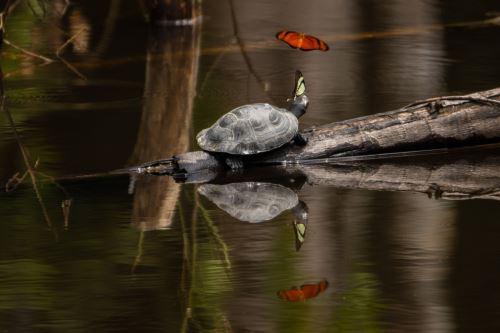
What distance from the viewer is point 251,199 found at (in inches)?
276

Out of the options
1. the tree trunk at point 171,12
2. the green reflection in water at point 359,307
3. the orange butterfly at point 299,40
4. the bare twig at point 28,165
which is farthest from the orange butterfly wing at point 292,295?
the tree trunk at point 171,12

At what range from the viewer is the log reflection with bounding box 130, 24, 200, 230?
6902 mm

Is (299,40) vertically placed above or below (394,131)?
above

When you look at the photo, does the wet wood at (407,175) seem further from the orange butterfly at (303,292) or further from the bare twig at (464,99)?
the orange butterfly at (303,292)

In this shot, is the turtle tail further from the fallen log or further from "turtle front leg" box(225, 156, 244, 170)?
"turtle front leg" box(225, 156, 244, 170)

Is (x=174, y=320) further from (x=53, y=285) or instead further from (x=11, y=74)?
(x=11, y=74)

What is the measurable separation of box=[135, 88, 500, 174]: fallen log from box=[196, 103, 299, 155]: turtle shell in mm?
131

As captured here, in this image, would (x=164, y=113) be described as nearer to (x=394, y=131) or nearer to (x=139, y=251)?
(x=394, y=131)

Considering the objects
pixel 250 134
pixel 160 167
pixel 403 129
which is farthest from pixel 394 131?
pixel 160 167

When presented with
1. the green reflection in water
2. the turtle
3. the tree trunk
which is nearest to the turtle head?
the turtle

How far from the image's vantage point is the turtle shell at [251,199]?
22.0 ft

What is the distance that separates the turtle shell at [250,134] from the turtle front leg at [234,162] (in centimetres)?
11

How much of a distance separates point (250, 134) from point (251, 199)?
591 millimetres

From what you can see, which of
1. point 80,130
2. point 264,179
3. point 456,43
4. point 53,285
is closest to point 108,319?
point 53,285
